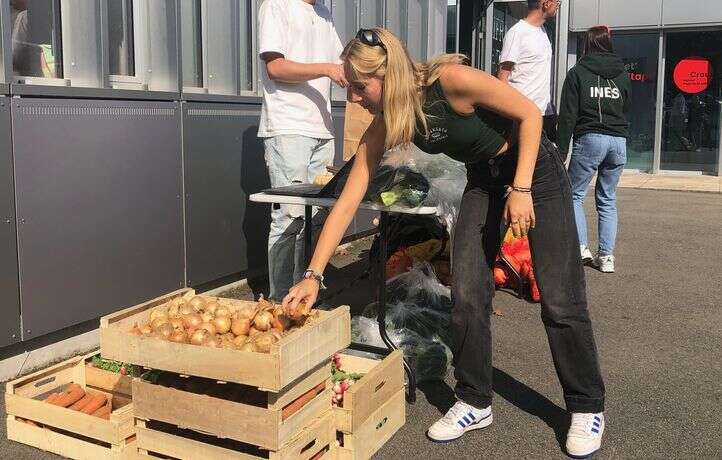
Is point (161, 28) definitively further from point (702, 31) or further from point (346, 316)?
point (702, 31)

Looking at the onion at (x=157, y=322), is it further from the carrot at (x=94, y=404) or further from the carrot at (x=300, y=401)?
the carrot at (x=300, y=401)

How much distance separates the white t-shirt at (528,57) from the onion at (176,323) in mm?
4115

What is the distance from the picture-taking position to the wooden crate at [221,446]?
2996 mm

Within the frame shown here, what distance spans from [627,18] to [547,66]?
946cm

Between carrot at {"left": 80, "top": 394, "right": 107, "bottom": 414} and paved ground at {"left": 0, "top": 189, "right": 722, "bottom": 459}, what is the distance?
0.83ft

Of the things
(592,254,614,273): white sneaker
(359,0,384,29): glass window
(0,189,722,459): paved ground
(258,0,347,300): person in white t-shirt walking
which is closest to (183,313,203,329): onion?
(0,189,722,459): paved ground

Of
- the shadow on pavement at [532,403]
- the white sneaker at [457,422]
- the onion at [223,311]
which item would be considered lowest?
the shadow on pavement at [532,403]

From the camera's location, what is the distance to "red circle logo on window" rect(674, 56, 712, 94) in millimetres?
14945

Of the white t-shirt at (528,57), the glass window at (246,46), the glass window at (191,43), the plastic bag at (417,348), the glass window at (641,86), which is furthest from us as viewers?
the glass window at (641,86)

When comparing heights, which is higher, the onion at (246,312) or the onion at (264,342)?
the onion at (246,312)

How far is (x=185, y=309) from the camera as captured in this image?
3.48 metres

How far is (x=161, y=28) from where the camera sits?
17.5ft

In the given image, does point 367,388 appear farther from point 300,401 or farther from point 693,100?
point 693,100

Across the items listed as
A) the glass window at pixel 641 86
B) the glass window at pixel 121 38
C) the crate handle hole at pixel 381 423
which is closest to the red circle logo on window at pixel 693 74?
the glass window at pixel 641 86
